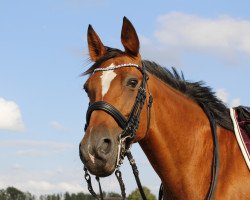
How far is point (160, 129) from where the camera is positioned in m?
7.56

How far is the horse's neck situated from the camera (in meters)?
7.45

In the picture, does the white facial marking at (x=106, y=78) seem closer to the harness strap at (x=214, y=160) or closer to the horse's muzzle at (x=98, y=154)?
the horse's muzzle at (x=98, y=154)

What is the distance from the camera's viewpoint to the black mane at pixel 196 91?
820cm

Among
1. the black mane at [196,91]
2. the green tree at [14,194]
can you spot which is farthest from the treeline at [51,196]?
the black mane at [196,91]

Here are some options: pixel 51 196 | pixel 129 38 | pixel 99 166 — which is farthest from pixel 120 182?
pixel 51 196

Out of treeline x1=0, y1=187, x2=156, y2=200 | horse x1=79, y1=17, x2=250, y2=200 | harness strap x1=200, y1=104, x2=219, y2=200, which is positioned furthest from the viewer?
treeline x1=0, y1=187, x2=156, y2=200

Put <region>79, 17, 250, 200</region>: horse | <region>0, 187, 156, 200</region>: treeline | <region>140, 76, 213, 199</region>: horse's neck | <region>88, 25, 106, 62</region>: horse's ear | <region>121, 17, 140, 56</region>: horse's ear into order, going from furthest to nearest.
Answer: <region>0, 187, 156, 200</region>: treeline → <region>88, 25, 106, 62</region>: horse's ear → <region>121, 17, 140, 56</region>: horse's ear → <region>140, 76, 213, 199</region>: horse's neck → <region>79, 17, 250, 200</region>: horse

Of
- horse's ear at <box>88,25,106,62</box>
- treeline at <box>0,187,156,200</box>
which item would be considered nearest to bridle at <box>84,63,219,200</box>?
horse's ear at <box>88,25,106,62</box>

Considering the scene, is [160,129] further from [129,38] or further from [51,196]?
[51,196]

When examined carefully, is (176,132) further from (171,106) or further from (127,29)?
(127,29)

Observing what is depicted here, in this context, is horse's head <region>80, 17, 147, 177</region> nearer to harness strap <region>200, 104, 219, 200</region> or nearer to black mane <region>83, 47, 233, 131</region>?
black mane <region>83, 47, 233, 131</region>

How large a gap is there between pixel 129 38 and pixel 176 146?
71.5 inches

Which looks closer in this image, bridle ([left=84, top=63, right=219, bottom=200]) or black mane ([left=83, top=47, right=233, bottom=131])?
bridle ([left=84, top=63, right=219, bottom=200])

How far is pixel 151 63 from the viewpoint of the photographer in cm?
832
